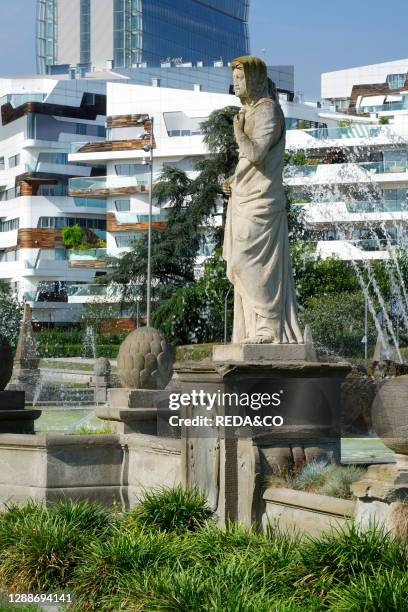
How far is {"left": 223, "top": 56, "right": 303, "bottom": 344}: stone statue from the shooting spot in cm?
1090

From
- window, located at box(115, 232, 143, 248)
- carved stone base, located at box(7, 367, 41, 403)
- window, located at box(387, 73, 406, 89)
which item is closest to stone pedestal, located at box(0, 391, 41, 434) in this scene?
carved stone base, located at box(7, 367, 41, 403)

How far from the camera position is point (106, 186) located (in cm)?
9894

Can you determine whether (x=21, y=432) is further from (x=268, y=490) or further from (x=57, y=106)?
(x=57, y=106)

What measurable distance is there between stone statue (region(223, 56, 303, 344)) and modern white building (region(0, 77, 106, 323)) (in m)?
87.1

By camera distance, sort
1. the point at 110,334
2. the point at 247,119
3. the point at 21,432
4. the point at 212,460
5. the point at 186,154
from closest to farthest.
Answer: the point at 212,460 < the point at 247,119 < the point at 21,432 < the point at 110,334 < the point at 186,154

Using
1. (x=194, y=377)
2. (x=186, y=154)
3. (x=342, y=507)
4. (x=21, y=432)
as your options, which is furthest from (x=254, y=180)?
(x=186, y=154)

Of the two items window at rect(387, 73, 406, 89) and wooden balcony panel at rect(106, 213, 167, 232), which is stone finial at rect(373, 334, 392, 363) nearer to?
wooden balcony panel at rect(106, 213, 167, 232)

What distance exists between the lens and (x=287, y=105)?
97.8 m

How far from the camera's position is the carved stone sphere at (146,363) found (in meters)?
13.2

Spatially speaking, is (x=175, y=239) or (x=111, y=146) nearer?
(x=175, y=239)

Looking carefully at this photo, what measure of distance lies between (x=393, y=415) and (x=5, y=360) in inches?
286

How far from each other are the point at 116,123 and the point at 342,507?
9306 cm

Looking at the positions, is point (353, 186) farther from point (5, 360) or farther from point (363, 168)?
point (5, 360)

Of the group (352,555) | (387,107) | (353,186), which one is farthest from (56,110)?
(352,555)
